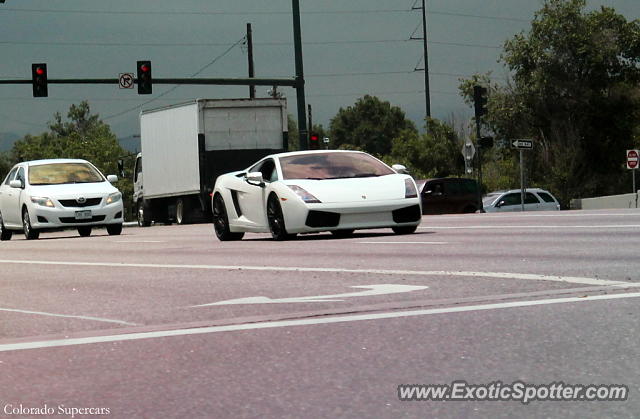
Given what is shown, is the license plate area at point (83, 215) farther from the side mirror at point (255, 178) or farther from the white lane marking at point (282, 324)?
the white lane marking at point (282, 324)

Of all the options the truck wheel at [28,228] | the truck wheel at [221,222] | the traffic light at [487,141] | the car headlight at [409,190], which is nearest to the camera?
the car headlight at [409,190]

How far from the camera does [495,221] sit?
21.9 metres

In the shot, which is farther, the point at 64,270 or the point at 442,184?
the point at 442,184

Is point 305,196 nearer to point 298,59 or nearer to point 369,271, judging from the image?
point 369,271

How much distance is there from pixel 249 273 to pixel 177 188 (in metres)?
27.9

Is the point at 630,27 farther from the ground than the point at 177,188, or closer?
farther from the ground

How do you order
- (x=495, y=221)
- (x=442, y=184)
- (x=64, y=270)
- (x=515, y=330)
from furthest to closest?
1. (x=442, y=184)
2. (x=495, y=221)
3. (x=64, y=270)
4. (x=515, y=330)

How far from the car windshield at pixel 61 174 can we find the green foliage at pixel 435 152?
52321mm

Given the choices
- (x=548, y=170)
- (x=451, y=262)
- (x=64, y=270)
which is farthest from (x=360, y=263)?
(x=548, y=170)

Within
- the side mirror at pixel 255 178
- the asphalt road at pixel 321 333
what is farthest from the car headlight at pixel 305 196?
the asphalt road at pixel 321 333

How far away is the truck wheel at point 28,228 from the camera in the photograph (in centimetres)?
2728

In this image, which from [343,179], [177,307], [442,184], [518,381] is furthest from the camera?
[442,184]

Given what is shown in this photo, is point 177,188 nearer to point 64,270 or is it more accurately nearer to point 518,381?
A: point 64,270

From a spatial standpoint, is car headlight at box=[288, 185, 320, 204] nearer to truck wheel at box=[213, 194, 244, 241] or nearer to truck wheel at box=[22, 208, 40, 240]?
truck wheel at box=[213, 194, 244, 241]
